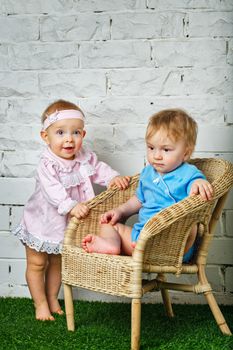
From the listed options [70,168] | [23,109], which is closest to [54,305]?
[70,168]

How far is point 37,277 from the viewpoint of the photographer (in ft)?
11.1

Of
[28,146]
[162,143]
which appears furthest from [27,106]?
[162,143]

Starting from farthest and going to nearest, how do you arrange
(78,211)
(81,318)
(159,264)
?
(81,318) < (78,211) < (159,264)

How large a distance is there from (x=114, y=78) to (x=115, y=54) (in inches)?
5.1

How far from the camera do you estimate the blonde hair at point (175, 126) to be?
9.41 ft

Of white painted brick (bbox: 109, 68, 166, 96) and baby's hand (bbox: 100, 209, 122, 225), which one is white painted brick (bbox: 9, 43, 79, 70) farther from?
baby's hand (bbox: 100, 209, 122, 225)

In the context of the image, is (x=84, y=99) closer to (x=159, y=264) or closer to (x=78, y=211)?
(x=78, y=211)

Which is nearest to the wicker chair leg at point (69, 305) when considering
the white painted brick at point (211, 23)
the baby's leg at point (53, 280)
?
the baby's leg at point (53, 280)

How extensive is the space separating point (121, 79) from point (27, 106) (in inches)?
21.6

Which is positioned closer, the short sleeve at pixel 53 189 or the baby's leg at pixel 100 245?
the baby's leg at pixel 100 245

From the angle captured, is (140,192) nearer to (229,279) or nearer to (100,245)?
(100,245)

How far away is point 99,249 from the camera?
285 centimetres

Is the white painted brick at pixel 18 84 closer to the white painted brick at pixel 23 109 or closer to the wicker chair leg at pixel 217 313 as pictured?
the white painted brick at pixel 23 109

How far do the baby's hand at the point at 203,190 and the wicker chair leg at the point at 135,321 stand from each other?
1.63ft
